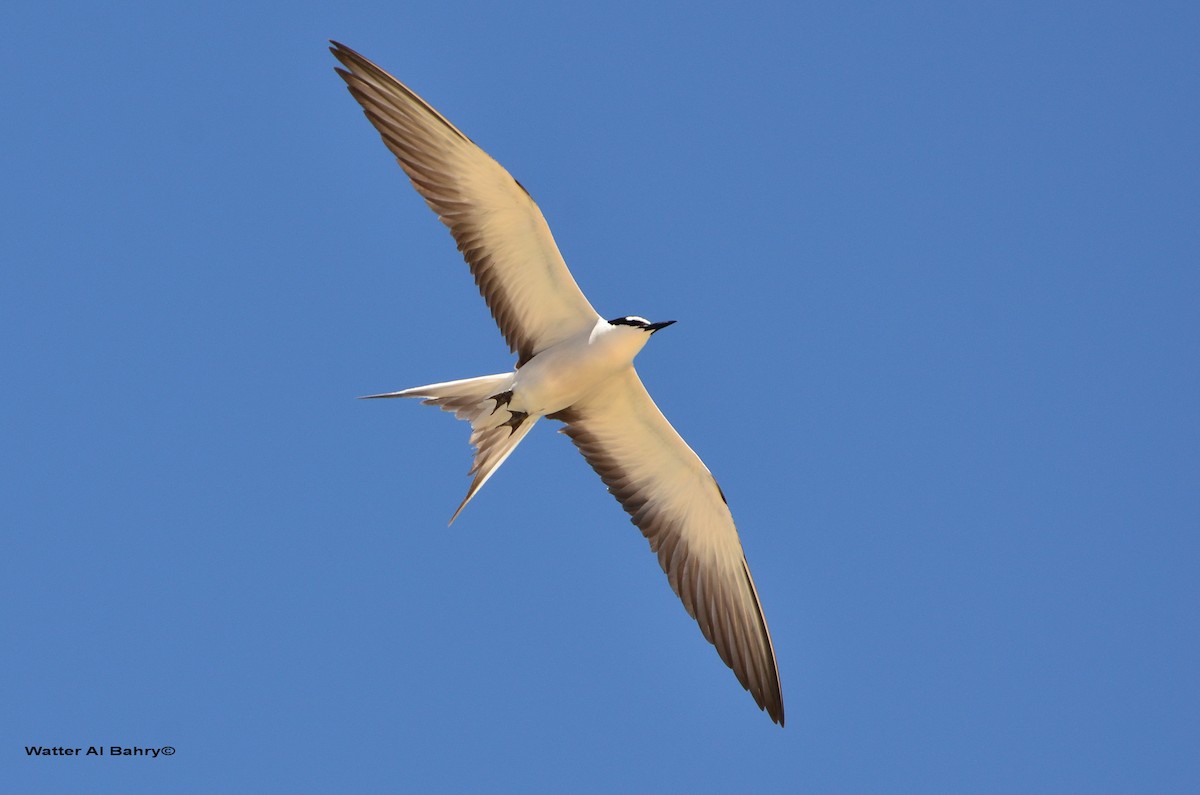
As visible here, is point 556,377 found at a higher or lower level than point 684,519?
higher

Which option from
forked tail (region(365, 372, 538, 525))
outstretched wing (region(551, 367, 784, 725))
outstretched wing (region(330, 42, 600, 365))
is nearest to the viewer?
outstretched wing (region(330, 42, 600, 365))

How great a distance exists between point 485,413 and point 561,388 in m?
0.64

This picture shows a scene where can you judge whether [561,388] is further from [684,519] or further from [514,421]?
[684,519]

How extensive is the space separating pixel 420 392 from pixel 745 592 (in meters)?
3.23

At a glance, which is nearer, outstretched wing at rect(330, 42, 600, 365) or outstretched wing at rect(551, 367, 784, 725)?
outstretched wing at rect(330, 42, 600, 365)

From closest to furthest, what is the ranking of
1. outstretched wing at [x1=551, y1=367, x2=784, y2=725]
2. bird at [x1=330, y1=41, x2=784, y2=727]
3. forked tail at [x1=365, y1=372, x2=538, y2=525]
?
bird at [x1=330, y1=41, x2=784, y2=727], forked tail at [x1=365, y1=372, x2=538, y2=525], outstretched wing at [x1=551, y1=367, x2=784, y2=725]

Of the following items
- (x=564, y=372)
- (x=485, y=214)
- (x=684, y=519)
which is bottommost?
(x=684, y=519)

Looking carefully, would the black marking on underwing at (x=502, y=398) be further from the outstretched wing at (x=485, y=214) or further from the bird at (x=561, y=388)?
the outstretched wing at (x=485, y=214)

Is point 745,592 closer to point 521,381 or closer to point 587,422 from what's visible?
point 587,422

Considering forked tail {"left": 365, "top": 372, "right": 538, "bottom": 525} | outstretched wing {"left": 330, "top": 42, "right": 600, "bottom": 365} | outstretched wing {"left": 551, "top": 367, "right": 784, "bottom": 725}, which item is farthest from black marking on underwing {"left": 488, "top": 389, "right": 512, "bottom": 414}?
outstretched wing {"left": 551, "top": 367, "right": 784, "bottom": 725}

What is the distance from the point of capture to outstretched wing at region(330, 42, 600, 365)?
966 cm

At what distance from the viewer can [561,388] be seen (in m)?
10.4

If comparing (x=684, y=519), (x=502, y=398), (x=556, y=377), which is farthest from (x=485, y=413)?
(x=684, y=519)

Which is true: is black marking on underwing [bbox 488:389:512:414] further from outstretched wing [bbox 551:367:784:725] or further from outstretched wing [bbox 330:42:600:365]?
outstretched wing [bbox 551:367:784:725]
